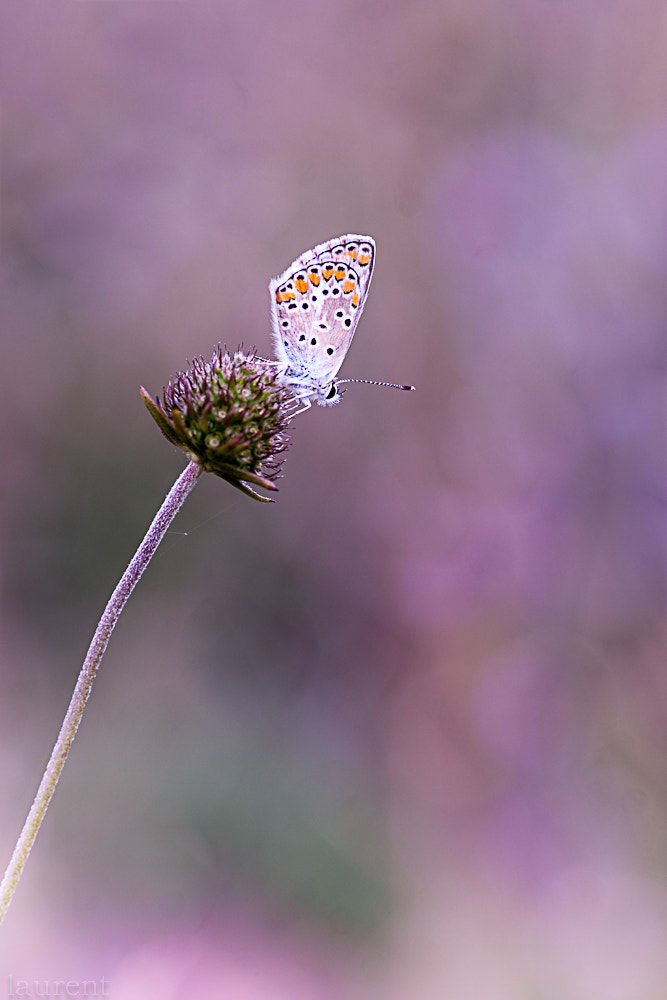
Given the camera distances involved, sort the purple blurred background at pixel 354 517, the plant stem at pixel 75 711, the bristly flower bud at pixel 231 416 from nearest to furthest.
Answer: the plant stem at pixel 75 711 < the bristly flower bud at pixel 231 416 < the purple blurred background at pixel 354 517

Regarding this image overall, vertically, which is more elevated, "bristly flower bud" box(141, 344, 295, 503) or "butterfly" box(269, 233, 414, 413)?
"butterfly" box(269, 233, 414, 413)

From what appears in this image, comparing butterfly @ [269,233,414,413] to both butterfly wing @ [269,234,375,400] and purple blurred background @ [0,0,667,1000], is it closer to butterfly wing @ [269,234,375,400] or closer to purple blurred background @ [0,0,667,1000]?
butterfly wing @ [269,234,375,400]

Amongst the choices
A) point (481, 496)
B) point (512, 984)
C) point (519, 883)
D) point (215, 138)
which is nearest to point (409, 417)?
point (481, 496)

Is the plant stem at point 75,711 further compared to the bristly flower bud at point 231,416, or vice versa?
the bristly flower bud at point 231,416

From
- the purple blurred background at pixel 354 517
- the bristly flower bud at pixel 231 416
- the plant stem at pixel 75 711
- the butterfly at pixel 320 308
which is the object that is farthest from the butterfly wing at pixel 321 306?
the purple blurred background at pixel 354 517

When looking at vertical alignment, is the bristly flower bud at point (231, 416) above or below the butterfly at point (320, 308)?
below

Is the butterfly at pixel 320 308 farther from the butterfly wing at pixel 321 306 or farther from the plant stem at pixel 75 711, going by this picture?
the plant stem at pixel 75 711

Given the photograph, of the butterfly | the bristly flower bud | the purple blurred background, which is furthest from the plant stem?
the purple blurred background
